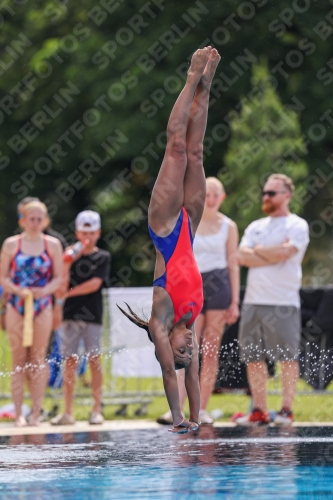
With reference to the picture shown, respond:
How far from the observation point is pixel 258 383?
939 cm

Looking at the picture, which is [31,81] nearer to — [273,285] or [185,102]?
[273,285]

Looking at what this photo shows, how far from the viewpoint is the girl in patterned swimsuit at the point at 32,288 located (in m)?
9.55

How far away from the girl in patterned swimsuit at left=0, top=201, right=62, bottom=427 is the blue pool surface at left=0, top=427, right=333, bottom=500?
3.54 feet

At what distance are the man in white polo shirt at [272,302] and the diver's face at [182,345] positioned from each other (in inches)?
112

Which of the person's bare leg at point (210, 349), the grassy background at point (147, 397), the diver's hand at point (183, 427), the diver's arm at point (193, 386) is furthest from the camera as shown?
the grassy background at point (147, 397)

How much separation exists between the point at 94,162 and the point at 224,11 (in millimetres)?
5431

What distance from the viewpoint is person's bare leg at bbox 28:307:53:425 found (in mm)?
9492

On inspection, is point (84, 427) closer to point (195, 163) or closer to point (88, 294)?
point (88, 294)

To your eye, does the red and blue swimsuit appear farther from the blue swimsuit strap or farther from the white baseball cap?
the white baseball cap

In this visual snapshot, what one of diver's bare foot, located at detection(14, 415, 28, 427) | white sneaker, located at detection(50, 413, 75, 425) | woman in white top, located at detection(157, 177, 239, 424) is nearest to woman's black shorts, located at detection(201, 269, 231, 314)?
woman in white top, located at detection(157, 177, 239, 424)

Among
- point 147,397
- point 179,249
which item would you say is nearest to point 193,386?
point 179,249

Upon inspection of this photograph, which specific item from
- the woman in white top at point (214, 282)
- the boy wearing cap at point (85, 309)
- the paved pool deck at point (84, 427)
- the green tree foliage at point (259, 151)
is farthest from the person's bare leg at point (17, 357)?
the green tree foliage at point (259, 151)

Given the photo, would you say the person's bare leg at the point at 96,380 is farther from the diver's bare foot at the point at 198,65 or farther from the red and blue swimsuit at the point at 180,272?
the diver's bare foot at the point at 198,65

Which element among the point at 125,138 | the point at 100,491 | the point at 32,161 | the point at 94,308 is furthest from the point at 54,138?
the point at 100,491
